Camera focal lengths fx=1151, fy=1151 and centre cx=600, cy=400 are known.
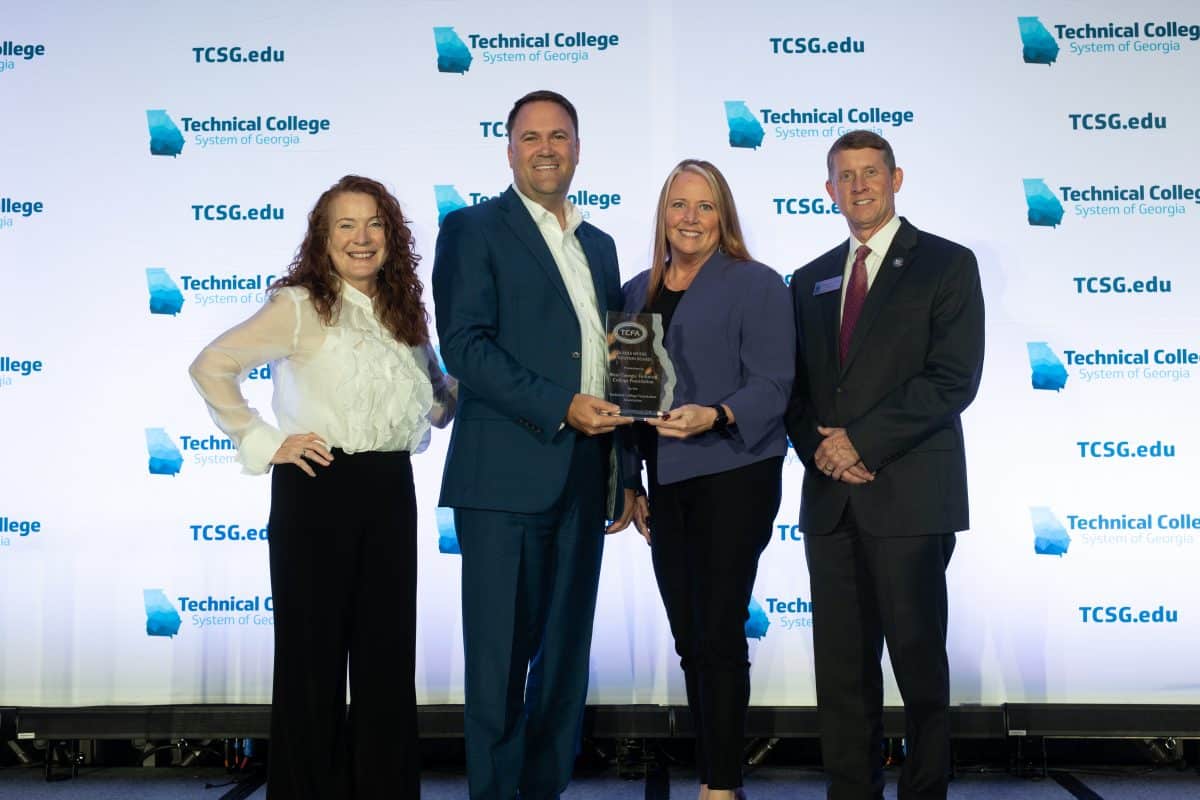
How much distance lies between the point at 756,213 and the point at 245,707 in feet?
7.77

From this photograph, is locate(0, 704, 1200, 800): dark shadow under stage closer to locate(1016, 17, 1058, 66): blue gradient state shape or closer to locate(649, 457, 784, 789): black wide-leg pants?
locate(649, 457, 784, 789): black wide-leg pants

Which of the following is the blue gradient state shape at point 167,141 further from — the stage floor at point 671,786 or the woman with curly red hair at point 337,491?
the stage floor at point 671,786

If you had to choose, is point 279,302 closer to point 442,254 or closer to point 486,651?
point 442,254

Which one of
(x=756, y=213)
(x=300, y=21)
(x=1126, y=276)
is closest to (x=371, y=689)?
(x=756, y=213)

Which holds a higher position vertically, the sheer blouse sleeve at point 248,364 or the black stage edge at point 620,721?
the sheer blouse sleeve at point 248,364

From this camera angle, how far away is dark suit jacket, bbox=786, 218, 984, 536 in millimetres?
2732

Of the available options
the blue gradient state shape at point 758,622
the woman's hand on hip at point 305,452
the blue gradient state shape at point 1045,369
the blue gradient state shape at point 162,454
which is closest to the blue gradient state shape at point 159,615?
the blue gradient state shape at point 162,454

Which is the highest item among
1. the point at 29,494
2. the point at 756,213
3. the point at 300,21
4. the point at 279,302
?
the point at 300,21

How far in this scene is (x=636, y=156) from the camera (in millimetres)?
3963

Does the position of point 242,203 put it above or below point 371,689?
above

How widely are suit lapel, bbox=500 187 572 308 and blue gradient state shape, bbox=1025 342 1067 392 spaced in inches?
75.6

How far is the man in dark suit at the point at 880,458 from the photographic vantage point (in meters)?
2.74

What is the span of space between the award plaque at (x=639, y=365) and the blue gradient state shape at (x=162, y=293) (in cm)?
204

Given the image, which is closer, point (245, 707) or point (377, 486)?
point (377, 486)
